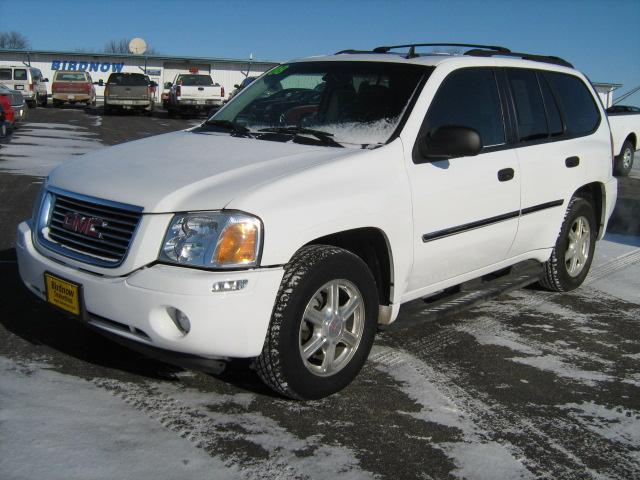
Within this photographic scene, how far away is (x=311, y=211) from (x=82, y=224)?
3.65 feet

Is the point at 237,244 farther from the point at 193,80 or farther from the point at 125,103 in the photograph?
the point at 125,103

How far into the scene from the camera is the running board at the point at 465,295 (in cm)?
414

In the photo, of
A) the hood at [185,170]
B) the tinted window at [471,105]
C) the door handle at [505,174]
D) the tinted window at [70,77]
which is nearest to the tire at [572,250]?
the door handle at [505,174]

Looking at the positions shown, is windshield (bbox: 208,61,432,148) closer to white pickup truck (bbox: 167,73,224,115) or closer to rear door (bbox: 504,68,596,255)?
rear door (bbox: 504,68,596,255)

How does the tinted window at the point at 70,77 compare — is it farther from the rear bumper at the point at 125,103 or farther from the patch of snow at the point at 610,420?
the patch of snow at the point at 610,420

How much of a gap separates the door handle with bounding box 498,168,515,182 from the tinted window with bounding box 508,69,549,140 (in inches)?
14.1

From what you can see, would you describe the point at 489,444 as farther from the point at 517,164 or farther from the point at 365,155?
the point at 517,164

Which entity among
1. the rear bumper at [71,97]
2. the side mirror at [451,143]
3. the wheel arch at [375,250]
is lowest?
the wheel arch at [375,250]

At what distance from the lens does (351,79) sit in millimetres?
4465

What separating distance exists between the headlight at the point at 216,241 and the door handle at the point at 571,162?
2955mm

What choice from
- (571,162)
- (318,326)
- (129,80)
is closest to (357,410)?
(318,326)

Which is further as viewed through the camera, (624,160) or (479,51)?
(624,160)

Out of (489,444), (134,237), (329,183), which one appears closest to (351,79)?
(329,183)

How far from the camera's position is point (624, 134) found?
14352 mm
